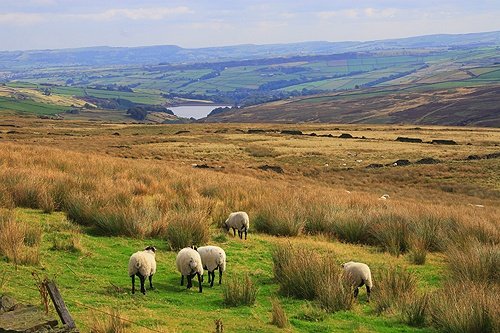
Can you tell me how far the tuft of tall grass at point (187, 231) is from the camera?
1207 centimetres

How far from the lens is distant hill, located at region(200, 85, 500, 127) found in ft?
424

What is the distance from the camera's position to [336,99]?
200 metres

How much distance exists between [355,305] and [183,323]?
2.96 m

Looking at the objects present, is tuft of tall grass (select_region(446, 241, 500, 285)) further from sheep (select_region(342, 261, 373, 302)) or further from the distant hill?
the distant hill

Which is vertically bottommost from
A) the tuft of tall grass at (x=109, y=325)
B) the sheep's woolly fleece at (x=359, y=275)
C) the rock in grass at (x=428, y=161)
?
the rock in grass at (x=428, y=161)

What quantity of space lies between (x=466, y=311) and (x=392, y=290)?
1.76 metres

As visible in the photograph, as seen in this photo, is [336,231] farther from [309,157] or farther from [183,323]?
[309,157]

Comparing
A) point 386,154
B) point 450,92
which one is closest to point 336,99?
point 450,92

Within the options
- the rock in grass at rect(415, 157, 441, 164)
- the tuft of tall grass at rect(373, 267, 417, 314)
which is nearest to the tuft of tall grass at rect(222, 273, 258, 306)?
the tuft of tall grass at rect(373, 267, 417, 314)

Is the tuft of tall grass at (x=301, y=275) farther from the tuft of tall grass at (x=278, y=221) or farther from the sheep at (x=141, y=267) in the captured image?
the tuft of tall grass at (x=278, y=221)

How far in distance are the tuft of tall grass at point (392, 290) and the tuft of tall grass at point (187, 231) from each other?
14.3ft

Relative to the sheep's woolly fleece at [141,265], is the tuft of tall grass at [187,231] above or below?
below

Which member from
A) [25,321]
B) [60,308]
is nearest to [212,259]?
[60,308]

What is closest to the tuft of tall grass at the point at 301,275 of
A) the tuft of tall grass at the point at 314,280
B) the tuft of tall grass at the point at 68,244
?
the tuft of tall grass at the point at 314,280
